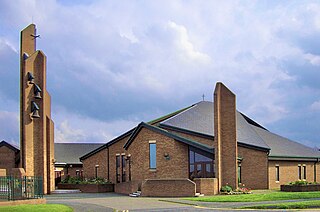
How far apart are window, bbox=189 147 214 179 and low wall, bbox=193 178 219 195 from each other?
2369 mm

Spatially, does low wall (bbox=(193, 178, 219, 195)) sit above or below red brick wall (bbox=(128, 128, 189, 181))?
below

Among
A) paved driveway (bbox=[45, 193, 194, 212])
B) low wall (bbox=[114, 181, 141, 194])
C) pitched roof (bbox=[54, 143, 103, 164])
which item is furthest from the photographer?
pitched roof (bbox=[54, 143, 103, 164])

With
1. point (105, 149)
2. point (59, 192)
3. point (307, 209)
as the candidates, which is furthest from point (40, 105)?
point (307, 209)

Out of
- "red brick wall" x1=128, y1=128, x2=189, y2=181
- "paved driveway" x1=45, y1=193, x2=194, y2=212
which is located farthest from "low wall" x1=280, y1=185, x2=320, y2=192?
"paved driveway" x1=45, y1=193, x2=194, y2=212

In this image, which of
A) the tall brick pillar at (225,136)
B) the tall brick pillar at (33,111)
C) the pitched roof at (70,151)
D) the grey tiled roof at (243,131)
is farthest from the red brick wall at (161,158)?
the pitched roof at (70,151)

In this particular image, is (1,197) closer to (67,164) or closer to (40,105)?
(40,105)

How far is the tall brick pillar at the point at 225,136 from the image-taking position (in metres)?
38.3

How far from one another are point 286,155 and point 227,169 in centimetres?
815

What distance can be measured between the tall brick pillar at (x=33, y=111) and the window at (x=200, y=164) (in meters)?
12.5

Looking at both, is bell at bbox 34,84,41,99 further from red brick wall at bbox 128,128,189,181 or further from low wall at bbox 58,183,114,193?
low wall at bbox 58,183,114,193

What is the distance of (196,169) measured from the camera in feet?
131

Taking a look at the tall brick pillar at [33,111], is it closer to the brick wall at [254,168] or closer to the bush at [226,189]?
the bush at [226,189]

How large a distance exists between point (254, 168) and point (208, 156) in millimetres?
4646

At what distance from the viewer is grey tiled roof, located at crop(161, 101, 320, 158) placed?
144ft
